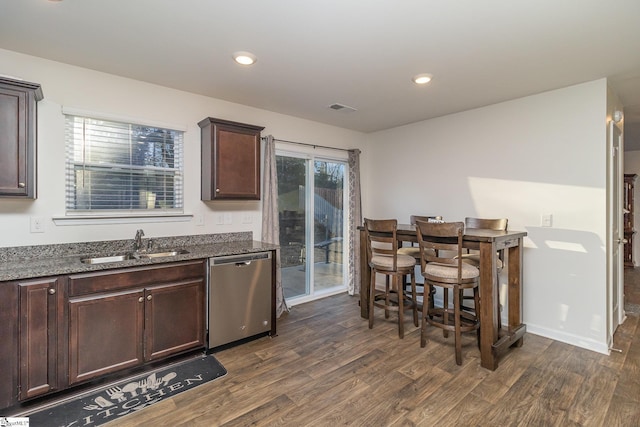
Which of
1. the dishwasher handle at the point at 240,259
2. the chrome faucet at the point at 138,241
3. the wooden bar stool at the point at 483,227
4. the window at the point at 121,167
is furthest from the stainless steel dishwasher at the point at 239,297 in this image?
the wooden bar stool at the point at 483,227

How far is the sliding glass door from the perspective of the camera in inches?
167

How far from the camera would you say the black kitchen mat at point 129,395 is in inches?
79.0

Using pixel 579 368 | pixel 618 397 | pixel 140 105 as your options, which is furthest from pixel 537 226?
pixel 140 105

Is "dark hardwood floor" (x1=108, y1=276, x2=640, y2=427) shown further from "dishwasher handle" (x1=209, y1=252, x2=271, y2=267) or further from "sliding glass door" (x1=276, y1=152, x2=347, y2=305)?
"sliding glass door" (x1=276, y1=152, x2=347, y2=305)

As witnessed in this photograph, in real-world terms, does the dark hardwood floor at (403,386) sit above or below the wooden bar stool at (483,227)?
below

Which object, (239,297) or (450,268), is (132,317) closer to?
(239,297)

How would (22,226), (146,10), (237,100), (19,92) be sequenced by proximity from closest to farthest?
(146,10)
(19,92)
(22,226)
(237,100)

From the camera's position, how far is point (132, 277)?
243 cm

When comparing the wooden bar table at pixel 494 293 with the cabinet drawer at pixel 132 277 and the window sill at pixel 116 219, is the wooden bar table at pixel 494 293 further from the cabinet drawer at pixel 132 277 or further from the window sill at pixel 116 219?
the window sill at pixel 116 219

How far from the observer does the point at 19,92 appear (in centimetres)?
222

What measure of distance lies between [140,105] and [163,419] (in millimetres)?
2679

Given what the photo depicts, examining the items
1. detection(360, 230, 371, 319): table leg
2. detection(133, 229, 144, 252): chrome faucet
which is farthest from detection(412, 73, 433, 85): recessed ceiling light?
detection(133, 229, 144, 252): chrome faucet

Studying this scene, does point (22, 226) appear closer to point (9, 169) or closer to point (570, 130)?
point (9, 169)

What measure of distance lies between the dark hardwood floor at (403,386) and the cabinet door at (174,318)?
35cm
